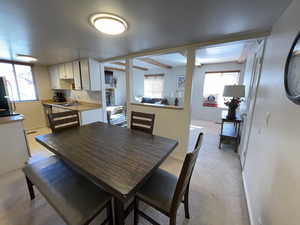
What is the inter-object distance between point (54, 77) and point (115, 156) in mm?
4615

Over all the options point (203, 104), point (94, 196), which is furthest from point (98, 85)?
point (203, 104)

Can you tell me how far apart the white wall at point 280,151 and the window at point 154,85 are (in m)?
4.65

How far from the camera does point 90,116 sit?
3379mm

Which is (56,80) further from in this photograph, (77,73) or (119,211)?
(119,211)

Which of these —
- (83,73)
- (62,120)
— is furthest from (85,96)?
(62,120)

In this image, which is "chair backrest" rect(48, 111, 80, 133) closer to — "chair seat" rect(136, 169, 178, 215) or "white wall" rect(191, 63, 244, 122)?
"chair seat" rect(136, 169, 178, 215)

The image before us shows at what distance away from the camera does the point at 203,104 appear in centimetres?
511

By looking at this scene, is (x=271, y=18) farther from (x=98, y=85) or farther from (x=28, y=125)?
(x=28, y=125)

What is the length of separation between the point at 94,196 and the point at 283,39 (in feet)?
7.41

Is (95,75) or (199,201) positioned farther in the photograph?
(95,75)

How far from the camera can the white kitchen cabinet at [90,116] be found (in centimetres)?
317

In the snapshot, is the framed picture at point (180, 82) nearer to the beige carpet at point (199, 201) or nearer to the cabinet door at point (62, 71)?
the beige carpet at point (199, 201)

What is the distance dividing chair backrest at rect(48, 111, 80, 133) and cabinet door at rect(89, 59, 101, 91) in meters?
1.53

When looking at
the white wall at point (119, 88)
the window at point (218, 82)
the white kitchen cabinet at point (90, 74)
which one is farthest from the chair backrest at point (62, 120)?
the window at point (218, 82)
